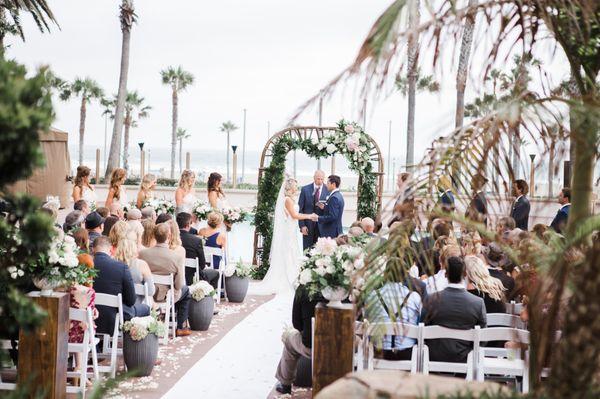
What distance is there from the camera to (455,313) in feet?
19.6

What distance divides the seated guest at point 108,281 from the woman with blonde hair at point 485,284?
2900 millimetres

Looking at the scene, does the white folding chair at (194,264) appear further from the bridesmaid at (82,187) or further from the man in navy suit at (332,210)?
the man in navy suit at (332,210)

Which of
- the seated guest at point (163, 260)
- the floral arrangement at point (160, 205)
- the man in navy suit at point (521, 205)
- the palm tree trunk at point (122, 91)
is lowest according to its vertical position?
the seated guest at point (163, 260)

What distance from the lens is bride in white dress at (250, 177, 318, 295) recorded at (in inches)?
→ 523

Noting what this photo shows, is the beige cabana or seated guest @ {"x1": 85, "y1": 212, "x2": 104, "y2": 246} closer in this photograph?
seated guest @ {"x1": 85, "y1": 212, "x2": 104, "y2": 246}

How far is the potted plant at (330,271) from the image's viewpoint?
5.98 metres

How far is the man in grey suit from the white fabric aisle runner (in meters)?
1.82

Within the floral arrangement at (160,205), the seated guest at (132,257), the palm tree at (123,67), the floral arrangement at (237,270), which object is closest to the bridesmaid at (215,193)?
the floral arrangement at (160,205)

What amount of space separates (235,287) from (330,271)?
5.83 m

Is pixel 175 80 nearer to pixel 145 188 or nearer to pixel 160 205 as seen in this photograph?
pixel 160 205

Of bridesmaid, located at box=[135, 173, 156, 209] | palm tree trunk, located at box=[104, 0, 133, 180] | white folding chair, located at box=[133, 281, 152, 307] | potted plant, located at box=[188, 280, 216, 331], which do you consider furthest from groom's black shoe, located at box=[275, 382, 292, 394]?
palm tree trunk, located at box=[104, 0, 133, 180]

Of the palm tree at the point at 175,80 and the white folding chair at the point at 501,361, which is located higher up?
the palm tree at the point at 175,80

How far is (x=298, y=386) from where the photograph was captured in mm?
7328

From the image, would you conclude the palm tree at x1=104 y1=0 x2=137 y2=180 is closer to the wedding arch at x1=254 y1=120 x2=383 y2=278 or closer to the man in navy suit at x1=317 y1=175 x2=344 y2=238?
the wedding arch at x1=254 y1=120 x2=383 y2=278
